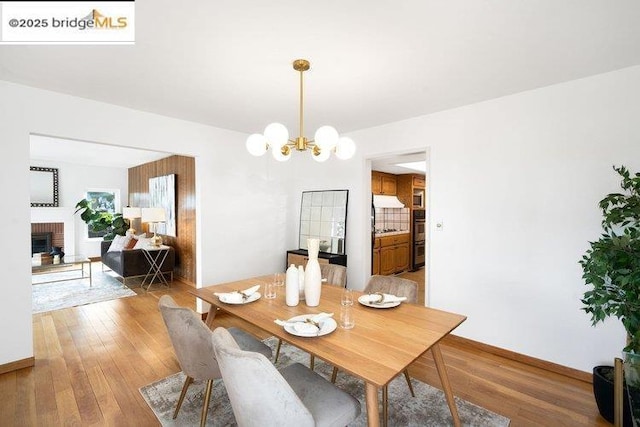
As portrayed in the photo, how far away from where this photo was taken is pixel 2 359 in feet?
7.86

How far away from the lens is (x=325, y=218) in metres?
4.24

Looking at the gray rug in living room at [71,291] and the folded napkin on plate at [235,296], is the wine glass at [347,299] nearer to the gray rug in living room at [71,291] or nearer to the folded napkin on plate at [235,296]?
the folded napkin on plate at [235,296]

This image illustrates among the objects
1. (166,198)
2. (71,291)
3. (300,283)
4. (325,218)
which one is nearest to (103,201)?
(166,198)

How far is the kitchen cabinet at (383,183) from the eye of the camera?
6023 millimetres

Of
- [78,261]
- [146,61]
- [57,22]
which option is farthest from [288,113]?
[78,261]

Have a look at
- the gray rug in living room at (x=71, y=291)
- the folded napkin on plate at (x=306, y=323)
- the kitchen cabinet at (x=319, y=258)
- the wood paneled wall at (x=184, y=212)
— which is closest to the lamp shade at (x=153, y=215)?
the wood paneled wall at (x=184, y=212)

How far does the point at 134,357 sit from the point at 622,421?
3.75 meters

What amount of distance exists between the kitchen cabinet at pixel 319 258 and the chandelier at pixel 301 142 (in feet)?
6.55

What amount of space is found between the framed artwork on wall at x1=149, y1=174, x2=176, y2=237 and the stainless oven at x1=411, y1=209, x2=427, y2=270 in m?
5.21

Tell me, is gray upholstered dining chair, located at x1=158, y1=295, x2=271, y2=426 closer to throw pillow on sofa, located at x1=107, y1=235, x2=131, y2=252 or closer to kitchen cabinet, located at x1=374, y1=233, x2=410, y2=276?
kitchen cabinet, located at x1=374, y1=233, x2=410, y2=276

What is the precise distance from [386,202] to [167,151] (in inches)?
174

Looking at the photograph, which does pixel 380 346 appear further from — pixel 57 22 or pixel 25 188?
pixel 25 188

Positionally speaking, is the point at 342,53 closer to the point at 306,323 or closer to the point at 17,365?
the point at 306,323

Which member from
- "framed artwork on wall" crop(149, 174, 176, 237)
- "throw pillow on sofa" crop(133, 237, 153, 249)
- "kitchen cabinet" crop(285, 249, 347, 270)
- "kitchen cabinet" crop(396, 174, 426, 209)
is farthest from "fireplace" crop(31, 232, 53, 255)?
→ "kitchen cabinet" crop(396, 174, 426, 209)
